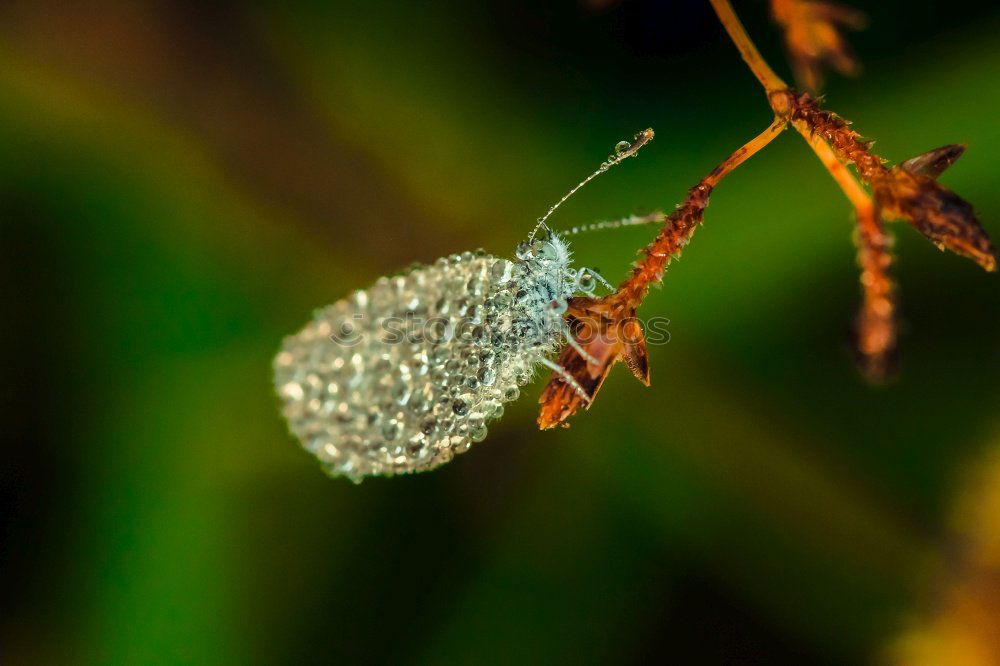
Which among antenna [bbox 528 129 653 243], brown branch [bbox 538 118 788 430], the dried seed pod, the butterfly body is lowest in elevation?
the butterfly body

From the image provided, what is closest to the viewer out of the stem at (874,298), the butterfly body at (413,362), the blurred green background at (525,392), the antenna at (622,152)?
the stem at (874,298)

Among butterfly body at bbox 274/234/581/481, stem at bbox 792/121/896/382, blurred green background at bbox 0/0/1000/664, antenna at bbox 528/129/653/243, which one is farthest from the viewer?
blurred green background at bbox 0/0/1000/664

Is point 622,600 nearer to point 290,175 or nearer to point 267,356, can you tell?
point 267,356

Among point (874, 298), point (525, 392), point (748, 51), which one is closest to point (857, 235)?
point (874, 298)

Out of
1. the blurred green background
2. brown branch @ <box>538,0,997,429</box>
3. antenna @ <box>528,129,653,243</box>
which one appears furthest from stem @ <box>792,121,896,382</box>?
the blurred green background

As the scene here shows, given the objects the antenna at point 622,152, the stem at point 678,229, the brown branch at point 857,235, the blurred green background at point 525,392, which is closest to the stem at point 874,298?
the brown branch at point 857,235

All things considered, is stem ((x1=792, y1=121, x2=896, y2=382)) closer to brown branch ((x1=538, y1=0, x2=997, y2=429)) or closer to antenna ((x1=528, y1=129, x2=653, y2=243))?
brown branch ((x1=538, y1=0, x2=997, y2=429))

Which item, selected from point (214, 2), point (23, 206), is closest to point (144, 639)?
point (23, 206)

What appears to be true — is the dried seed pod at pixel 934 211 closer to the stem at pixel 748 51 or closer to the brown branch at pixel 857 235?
the brown branch at pixel 857 235

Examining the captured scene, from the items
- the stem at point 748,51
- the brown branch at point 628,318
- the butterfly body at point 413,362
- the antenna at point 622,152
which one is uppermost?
the stem at point 748,51
